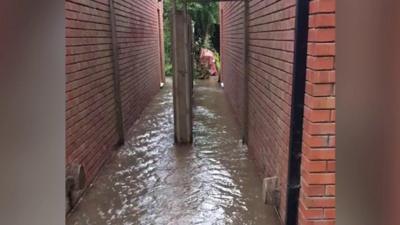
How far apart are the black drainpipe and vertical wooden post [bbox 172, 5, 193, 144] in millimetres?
4067

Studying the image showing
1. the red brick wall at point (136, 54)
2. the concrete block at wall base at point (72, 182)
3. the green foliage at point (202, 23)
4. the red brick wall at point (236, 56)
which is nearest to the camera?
the concrete block at wall base at point (72, 182)

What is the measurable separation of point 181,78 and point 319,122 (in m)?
4.83

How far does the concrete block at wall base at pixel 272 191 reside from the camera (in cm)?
432

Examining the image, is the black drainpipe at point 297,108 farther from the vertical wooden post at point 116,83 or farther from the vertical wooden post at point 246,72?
the vertical wooden post at point 116,83

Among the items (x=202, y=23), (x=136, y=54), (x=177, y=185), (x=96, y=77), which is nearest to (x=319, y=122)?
(x=177, y=185)

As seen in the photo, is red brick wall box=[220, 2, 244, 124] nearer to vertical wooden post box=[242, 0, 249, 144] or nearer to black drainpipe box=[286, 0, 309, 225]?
vertical wooden post box=[242, 0, 249, 144]

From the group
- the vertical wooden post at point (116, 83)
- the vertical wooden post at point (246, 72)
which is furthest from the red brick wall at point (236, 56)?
the vertical wooden post at point (116, 83)

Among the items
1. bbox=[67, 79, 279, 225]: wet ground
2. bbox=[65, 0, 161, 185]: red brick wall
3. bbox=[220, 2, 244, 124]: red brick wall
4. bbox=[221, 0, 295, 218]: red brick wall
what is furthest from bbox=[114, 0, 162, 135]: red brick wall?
bbox=[221, 0, 295, 218]: red brick wall

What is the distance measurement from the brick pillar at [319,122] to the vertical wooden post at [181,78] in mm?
4323

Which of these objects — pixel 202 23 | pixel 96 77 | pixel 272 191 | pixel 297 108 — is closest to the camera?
pixel 297 108

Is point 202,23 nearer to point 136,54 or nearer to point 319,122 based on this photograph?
point 136,54

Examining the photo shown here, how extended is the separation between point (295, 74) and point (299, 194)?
87 centimetres

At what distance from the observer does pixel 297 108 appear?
338 cm
